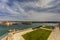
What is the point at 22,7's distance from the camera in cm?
160

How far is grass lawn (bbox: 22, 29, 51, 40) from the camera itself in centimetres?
155

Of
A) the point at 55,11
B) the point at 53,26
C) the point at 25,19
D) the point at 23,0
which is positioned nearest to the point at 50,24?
the point at 53,26

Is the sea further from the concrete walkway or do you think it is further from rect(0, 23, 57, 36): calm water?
the concrete walkway

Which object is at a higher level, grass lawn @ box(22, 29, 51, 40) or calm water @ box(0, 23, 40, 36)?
calm water @ box(0, 23, 40, 36)

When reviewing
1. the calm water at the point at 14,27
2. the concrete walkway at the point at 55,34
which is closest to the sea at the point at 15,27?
the calm water at the point at 14,27

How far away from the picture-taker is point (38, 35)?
1.56 meters

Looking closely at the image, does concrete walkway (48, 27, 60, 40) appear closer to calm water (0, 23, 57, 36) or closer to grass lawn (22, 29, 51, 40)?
grass lawn (22, 29, 51, 40)

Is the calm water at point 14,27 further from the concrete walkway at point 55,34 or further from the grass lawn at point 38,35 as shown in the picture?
the concrete walkway at point 55,34

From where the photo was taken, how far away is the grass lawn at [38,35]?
1552 mm

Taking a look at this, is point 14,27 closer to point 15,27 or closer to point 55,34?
point 15,27

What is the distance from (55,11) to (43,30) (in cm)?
26

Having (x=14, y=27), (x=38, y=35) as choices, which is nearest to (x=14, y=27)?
(x=14, y=27)

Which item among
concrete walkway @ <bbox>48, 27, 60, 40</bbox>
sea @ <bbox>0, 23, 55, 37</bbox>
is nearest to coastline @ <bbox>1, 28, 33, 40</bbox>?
sea @ <bbox>0, 23, 55, 37</bbox>

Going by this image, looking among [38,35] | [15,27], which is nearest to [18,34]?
[15,27]
